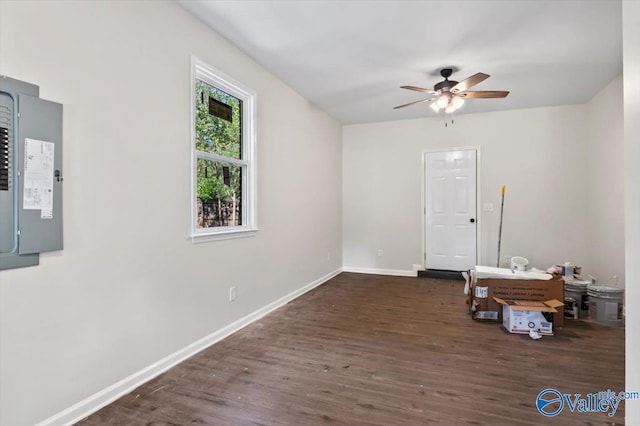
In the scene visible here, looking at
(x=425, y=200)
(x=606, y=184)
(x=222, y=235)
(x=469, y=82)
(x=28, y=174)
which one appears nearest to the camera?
(x=28, y=174)

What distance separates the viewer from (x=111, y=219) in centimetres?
200

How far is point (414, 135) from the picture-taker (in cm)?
554

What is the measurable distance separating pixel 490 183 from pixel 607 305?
2.37m

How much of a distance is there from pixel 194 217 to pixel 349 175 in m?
3.75

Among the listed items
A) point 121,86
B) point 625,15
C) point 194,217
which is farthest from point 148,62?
point 625,15

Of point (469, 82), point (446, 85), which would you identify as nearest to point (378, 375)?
point (469, 82)

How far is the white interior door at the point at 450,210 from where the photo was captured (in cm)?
527

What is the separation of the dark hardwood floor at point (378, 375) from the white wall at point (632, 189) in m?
0.78

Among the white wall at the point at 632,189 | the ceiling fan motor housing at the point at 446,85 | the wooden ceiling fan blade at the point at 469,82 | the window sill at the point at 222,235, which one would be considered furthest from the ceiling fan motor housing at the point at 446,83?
the window sill at the point at 222,235

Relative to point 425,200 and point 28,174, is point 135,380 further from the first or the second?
point 425,200

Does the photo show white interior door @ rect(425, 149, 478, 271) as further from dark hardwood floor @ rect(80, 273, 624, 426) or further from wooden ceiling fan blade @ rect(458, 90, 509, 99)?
dark hardwood floor @ rect(80, 273, 624, 426)

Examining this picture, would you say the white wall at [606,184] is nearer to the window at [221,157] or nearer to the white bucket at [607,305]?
the white bucket at [607,305]

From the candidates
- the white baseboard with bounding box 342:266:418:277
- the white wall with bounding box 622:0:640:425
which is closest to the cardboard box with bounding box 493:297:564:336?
the white wall with bounding box 622:0:640:425

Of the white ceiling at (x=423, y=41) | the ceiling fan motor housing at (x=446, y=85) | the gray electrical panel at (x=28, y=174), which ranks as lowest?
the gray electrical panel at (x=28, y=174)
